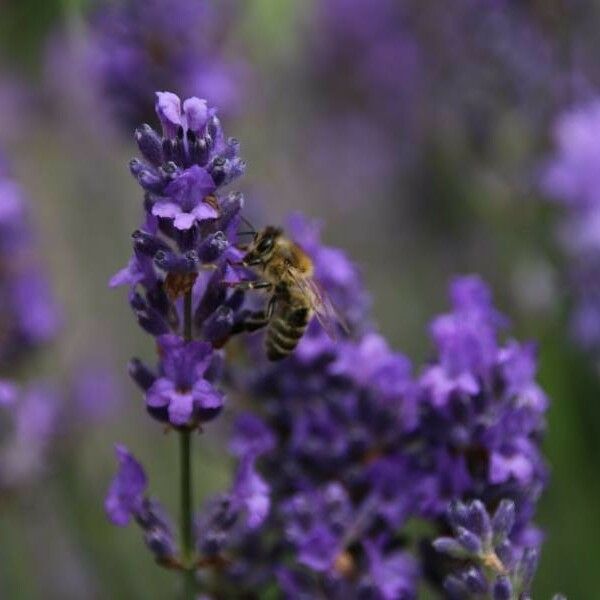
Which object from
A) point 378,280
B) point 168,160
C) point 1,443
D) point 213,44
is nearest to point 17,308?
point 1,443

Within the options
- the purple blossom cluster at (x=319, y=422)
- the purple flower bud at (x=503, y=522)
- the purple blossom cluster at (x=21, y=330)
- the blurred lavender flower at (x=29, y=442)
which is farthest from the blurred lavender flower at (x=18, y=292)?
the purple flower bud at (x=503, y=522)

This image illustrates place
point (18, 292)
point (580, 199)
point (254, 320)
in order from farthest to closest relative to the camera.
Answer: point (580, 199), point (18, 292), point (254, 320)

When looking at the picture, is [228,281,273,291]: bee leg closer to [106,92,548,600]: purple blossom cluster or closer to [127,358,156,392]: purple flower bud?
[106,92,548,600]: purple blossom cluster

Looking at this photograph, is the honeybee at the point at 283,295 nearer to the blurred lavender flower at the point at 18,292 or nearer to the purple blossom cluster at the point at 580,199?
the blurred lavender flower at the point at 18,292

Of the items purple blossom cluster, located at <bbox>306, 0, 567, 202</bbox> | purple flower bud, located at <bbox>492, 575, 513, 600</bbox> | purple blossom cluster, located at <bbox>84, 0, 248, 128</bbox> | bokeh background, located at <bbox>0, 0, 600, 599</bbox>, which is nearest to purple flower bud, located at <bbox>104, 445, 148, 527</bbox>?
purple flower bud, located at <bbox>492, 575, 513, 600</bbox>

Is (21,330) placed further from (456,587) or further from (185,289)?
(456,587)

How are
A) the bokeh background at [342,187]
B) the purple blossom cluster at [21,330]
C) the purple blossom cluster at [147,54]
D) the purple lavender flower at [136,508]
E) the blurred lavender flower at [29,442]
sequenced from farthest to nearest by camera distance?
the bokeh background at [342,187]
the purple blossom cluster at [147,54]
the blurred lavender flower at [29,442]
the purple blossom cluster at [21,330]
the purple lavender flower at [136,508]

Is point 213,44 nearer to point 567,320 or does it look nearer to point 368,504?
point 567,320

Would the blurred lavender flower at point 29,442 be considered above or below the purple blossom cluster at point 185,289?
above

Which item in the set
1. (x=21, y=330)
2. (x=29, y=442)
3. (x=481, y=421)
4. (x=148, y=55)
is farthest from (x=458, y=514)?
(x=148, y=55)
